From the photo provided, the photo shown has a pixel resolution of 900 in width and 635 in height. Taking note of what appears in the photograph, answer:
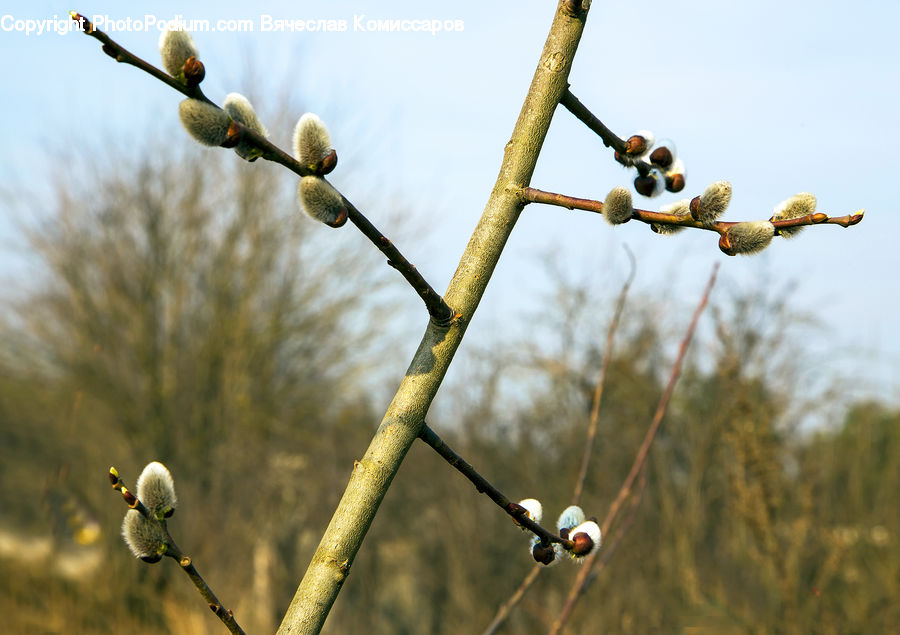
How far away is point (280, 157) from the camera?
33.5 inches

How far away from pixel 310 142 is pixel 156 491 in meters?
0.43

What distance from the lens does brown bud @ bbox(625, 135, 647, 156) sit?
1245 millimetres

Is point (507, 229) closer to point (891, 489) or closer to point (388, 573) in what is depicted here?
point (891, 489)

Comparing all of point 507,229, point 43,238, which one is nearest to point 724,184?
point 507,229

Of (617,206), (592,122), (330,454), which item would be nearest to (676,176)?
(592,122)

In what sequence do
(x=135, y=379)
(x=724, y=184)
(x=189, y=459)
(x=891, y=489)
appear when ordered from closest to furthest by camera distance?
(x=724, y=184)
(x=891, y=489)
(x=189, y=459)
(x=135, y=379)

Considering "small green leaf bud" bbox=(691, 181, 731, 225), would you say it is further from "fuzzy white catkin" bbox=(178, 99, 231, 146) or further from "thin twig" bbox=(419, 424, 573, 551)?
"fuzzy white catkin" bbox=(178, 99, 231, 146)

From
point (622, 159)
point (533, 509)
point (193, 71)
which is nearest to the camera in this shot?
point (193, 71)

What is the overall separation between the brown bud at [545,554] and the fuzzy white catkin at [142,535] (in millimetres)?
491

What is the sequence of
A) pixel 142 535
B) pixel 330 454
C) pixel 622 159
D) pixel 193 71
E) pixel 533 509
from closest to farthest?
1. pixel 193 71
2. pixel 142 535
3. pixel 533 509
4. pixel 622 159
5. pixel 330 454

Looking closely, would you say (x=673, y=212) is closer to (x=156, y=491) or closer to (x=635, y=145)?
(x=635, y=145)

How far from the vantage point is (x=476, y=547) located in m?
8.17

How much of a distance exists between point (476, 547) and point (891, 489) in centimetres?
382

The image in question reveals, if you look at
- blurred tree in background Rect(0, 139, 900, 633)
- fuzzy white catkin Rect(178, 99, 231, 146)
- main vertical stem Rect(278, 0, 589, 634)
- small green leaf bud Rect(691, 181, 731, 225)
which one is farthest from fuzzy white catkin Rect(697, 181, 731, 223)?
blurred tree in background Rect(0, 139, 900, 633)
